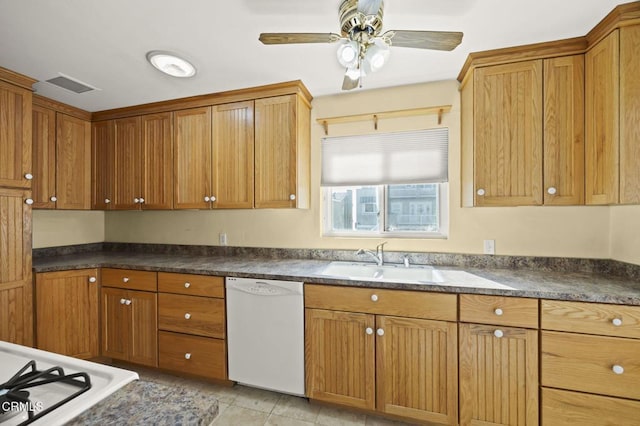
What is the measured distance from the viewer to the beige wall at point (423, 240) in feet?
6.15

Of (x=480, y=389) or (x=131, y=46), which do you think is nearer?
(x=480, y=389)

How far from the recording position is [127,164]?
258 cm

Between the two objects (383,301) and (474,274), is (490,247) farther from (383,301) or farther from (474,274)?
(383,301)

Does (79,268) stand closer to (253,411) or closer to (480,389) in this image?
(253,411)

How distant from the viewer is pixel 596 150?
5.12 feet

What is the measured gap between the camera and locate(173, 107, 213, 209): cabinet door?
2332mm

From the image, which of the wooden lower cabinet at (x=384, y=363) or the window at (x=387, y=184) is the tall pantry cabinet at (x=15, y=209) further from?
the window at (x=387, y=184)

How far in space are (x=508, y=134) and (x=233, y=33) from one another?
187 cm

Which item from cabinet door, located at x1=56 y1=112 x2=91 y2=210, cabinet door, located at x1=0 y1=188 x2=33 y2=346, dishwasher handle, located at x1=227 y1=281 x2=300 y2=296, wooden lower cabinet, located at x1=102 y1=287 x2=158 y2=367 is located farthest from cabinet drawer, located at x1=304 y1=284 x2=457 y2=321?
cabinet door, located at x1=56 y1=112 x2=91 y2=210

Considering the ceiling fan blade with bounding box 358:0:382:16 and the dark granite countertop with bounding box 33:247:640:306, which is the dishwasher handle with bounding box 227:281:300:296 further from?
the ceiling fan blade with bounding box 358:0:382:16

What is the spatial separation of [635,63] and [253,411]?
10.1 feet

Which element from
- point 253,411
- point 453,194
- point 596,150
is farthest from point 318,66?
point 253,411

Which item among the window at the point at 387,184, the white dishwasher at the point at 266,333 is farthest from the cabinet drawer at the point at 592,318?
the white dishwasher at the point at 266,333

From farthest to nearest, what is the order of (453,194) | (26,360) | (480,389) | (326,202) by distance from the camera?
(326,202) → (453,194) → (480,389) → (26,360)
